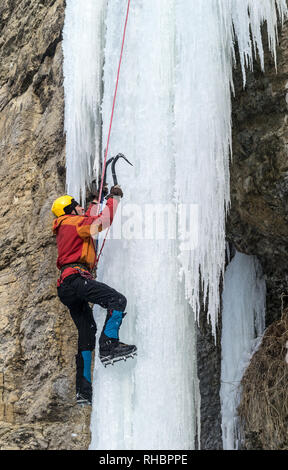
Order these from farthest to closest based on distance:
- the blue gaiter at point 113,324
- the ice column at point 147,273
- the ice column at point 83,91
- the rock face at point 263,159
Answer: the ice column at point 83,91, the rock face at point 263,159, the ice column at point 147,273, the blue gaiter at point 113,324

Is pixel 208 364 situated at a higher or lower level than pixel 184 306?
lower

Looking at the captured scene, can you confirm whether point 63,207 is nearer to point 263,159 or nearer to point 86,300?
point 86,300

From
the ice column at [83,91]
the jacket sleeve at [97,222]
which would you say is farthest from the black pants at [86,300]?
the ice column at [83,91]

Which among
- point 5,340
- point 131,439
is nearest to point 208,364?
point 131,439

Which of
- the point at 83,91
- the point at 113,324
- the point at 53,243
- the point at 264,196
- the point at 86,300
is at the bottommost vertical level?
the point at 113,324

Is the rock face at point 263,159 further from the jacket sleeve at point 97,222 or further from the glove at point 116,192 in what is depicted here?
the jacket sleeve at point 97,222

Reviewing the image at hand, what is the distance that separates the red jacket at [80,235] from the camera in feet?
14.3

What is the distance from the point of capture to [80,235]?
4.42 meters

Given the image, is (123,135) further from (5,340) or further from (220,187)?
(5,340)

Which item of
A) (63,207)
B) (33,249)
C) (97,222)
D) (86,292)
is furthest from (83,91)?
(86,292)

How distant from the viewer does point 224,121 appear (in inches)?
182

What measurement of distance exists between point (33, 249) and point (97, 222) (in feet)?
4.59

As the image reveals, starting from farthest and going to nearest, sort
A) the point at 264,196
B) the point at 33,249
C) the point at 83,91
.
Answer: the point at 83,91
the point at 33,249
the point at 264,196
